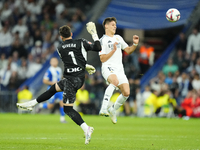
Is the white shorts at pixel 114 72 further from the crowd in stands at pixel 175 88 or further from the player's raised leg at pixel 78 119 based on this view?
the crowd in stands at pixel 175 88

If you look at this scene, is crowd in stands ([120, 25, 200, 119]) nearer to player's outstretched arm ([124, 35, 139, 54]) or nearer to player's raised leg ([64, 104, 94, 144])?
player's outstretched arm ([124, 35, 139, 54])

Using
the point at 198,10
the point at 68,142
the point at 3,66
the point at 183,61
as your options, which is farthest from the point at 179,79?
the point at 68,142

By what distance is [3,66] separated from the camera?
2392cm

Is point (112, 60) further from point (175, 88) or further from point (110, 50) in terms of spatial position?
point (175, 88)

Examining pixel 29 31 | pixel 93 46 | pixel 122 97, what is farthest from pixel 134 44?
pixel 29 31

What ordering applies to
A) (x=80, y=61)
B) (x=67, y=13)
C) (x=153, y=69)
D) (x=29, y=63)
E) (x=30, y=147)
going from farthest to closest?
1. (x=67, y=13)
2. (x=29, y=63)
3. (x=153, y=69)
4. (x=80, y=61)
5. (x=30, y=147)

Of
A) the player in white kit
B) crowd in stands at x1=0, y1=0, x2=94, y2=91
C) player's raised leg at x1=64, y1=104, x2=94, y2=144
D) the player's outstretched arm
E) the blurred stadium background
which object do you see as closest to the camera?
player's raised leg at x1=64, y1=104, x2=94, y2=144

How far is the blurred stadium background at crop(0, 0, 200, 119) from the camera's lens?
784 inches

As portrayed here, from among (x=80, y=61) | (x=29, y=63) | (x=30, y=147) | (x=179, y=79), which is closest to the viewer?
(x=30, y=147)

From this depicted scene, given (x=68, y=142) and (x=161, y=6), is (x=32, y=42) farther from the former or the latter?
(x=68, y=142)

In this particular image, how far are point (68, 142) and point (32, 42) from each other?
58.0ft

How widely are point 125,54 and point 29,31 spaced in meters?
6.68

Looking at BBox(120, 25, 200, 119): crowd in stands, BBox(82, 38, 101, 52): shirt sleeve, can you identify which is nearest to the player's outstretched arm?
BBox(82, 38, 101, 52): shirt sleeve

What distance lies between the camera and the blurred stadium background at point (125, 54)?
65.3ft
